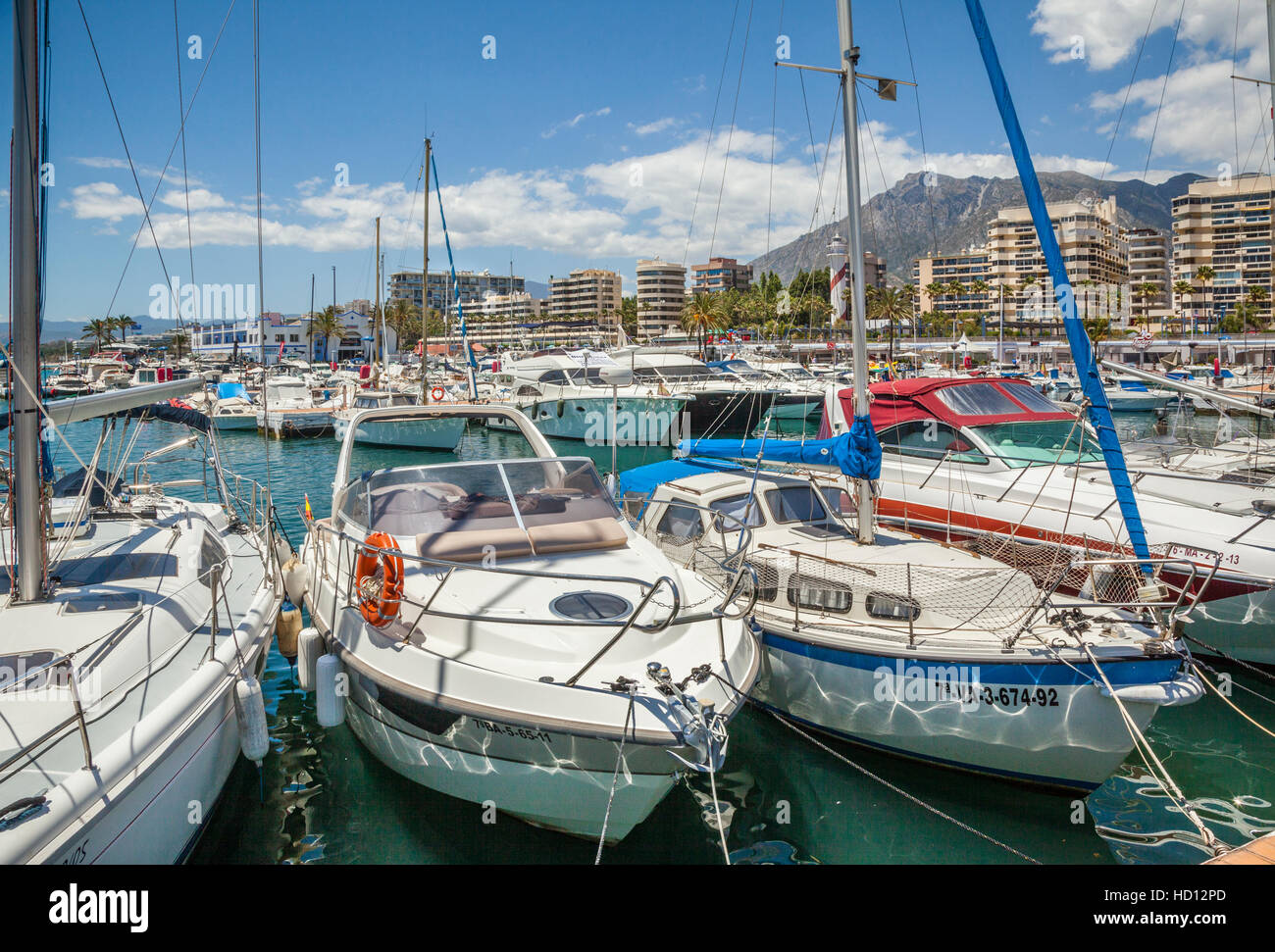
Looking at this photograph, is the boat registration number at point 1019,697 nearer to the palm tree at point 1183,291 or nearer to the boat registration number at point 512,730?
the boat registration number at point 512,730

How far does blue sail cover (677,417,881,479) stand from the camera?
9.11 m

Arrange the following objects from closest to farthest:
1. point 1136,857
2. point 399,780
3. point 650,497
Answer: point 1136,857 < point 399,780 < point 650,497

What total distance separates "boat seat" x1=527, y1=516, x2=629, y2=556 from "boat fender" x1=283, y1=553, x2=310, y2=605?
3044 mm

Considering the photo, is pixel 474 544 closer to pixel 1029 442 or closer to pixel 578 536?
pixel 578 536

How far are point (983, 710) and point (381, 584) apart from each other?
501cm

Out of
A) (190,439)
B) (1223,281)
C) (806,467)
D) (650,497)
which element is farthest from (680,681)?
(1223,281)

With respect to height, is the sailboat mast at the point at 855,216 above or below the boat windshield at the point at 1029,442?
above

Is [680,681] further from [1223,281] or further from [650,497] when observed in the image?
[1223,281]

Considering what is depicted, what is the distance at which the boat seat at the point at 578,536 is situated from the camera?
7.60 m

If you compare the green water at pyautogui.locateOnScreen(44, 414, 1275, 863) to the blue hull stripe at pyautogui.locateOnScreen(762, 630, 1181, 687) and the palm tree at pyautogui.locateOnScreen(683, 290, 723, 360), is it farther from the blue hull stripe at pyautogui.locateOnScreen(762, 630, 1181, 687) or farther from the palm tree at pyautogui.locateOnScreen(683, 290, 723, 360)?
the palm tree at pyautogui.locateOnScreen(683, 290, 723, 360)

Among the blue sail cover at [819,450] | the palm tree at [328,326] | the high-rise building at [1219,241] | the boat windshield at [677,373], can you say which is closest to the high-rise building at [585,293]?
the palm tree at [328,326]

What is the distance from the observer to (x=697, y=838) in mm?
6711

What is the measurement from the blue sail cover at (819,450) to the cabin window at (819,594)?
1.31 metres
